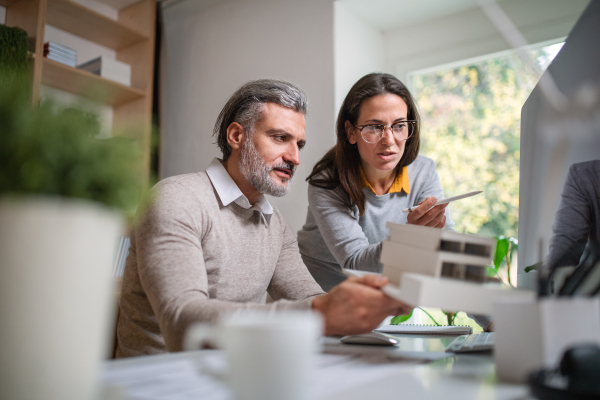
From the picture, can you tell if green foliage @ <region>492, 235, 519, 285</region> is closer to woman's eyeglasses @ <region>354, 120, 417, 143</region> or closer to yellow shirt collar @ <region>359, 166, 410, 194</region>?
yellow shirt collar @ <region>359, 166, 410, 194</region>

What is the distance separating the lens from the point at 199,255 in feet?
3.07

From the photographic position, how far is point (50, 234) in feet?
1.01

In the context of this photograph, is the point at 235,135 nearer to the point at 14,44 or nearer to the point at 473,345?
the point at 473,345


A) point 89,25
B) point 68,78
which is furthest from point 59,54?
point 89,25

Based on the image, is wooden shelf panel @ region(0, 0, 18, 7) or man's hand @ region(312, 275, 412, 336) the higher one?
wooden shelf panel @ region(0, 0, 18, 7)

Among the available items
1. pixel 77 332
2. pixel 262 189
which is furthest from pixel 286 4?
pixel 77 332

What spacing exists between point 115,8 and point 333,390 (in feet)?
11.3

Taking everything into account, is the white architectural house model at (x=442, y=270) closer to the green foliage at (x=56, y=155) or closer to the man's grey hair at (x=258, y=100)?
the green foliage at (x=56, y=155)

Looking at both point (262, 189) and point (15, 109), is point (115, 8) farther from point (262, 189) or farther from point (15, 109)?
point (15, 109)

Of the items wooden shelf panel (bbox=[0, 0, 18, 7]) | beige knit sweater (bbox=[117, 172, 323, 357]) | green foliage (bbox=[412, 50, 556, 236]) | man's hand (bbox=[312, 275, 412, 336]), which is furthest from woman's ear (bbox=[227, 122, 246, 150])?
wooden shelf panel (bbox=[0, 0, 18, 7])

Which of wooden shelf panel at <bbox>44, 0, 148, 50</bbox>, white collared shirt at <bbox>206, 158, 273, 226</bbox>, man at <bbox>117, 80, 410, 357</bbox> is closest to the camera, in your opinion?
man at <bbox>117, 80, 410, 357</bbox>

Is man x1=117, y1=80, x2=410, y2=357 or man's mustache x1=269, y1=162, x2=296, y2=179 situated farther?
man's mustache x1=269, y1=162, x2=296, y2=179

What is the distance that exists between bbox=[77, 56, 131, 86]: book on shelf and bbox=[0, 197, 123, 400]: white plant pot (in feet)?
9.31

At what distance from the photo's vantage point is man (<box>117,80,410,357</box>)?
0.76 meters
